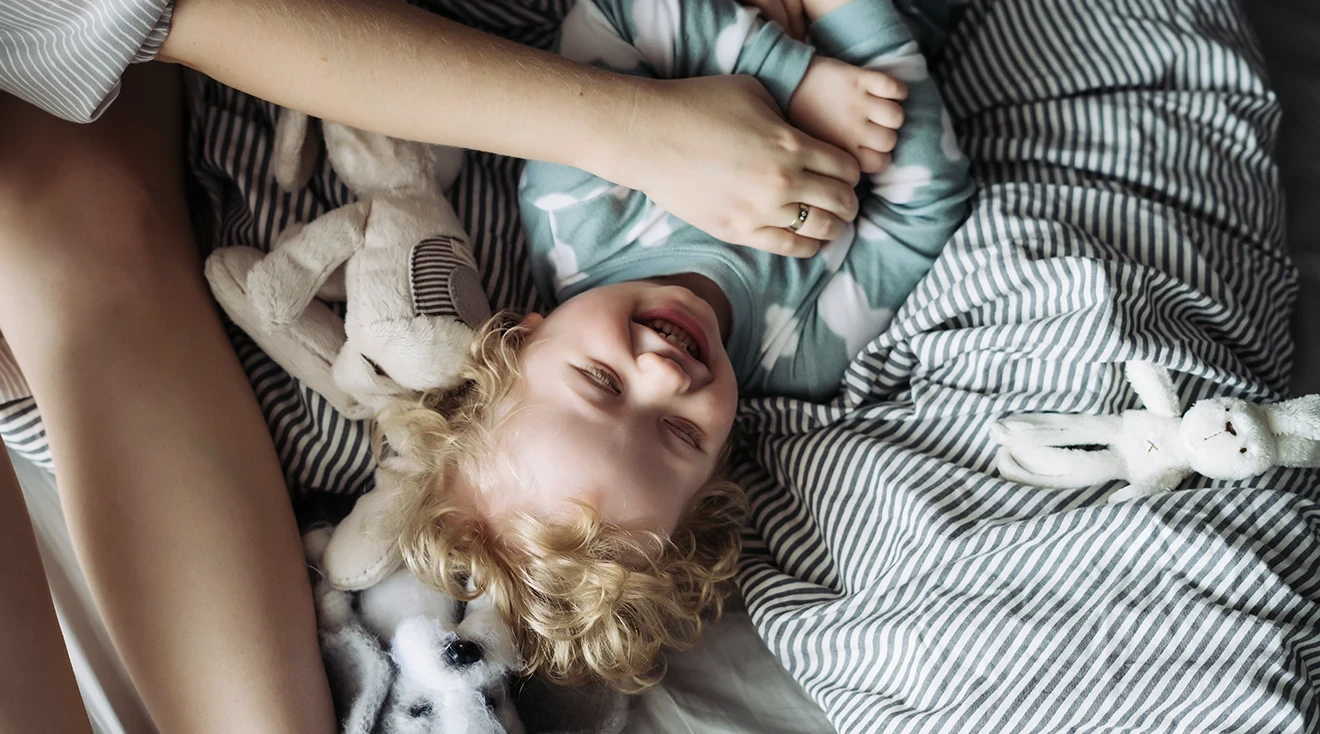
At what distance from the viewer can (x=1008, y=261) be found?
97 cm

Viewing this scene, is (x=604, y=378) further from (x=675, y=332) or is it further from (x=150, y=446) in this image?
(x=150, y=446)

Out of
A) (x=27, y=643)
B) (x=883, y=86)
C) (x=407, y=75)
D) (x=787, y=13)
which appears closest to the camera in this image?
(x=27, y=643)

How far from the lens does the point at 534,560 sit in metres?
0.91

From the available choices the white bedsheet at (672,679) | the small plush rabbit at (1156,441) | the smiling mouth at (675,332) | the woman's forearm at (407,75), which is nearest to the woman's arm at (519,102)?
the woman's forearm at (407,75)

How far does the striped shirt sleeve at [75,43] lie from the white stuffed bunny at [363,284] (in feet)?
0.70

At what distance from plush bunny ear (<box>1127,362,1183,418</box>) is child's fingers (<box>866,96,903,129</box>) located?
1.09 ft

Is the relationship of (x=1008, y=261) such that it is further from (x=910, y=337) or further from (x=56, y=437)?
(x=56, y=437)

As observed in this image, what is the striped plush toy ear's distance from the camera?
0.92 meters

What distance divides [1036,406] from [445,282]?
2.00 ft

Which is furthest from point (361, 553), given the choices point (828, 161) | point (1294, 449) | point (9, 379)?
point (1294, 449)

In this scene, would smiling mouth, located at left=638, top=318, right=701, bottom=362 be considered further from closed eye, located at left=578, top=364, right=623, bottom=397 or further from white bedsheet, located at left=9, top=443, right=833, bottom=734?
white bedsheet, located at left=9, top=443, right=833, bottom=734

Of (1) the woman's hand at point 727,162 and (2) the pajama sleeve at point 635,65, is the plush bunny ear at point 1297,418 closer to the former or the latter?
(1) the woman's hand at point 727,162

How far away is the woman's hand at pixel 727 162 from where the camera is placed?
0.91 m

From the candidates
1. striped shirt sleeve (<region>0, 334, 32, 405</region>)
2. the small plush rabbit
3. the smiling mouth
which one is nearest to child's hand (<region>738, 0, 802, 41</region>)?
the smiling mouth
